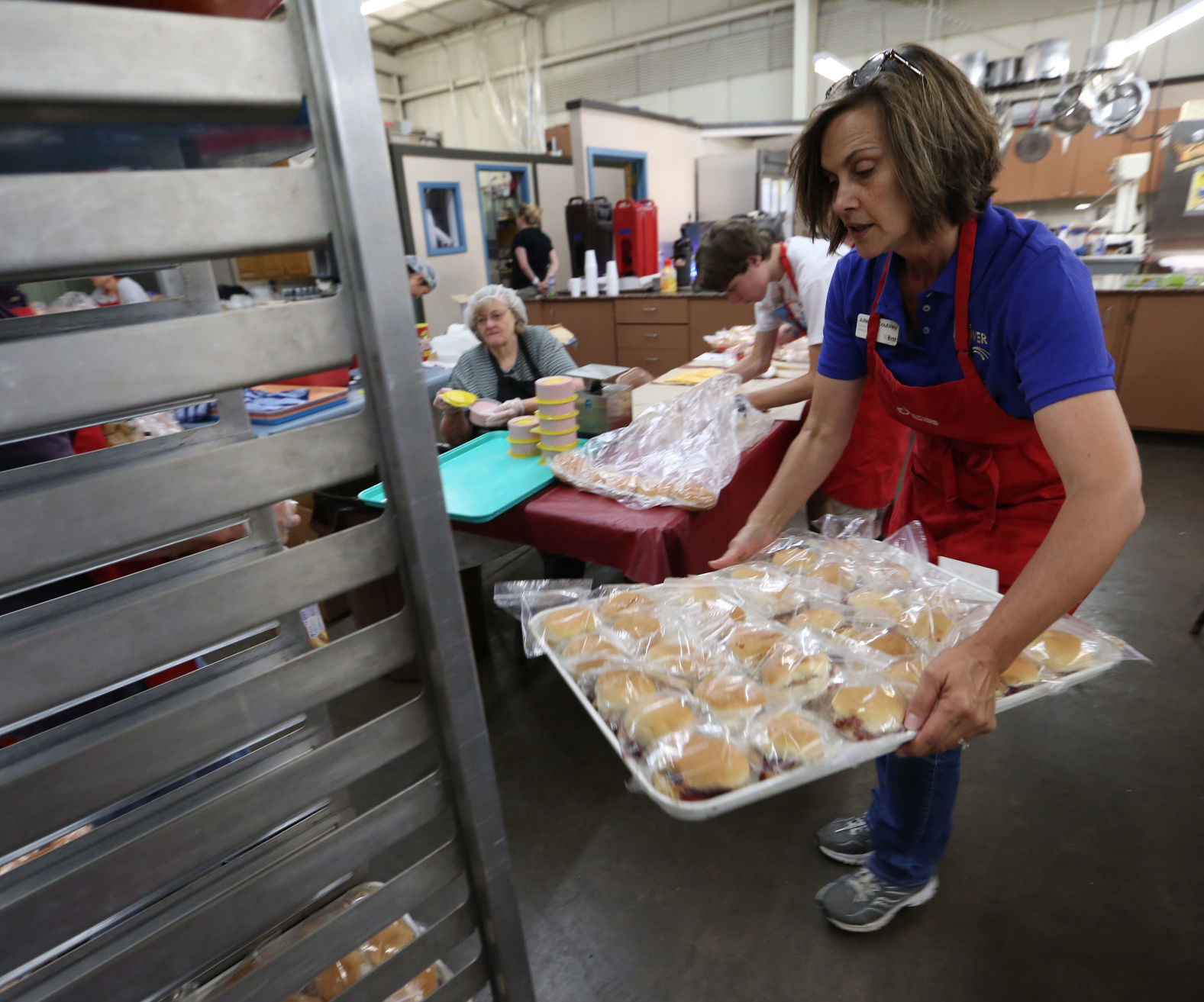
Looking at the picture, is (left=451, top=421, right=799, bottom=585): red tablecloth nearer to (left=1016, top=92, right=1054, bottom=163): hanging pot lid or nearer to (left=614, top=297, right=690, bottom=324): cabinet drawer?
(left=614, top=297, right=690, bottom=324): cabinet drawer

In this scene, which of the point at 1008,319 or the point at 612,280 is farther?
the point at 612,280

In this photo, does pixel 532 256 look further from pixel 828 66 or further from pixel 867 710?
pixel 867 710

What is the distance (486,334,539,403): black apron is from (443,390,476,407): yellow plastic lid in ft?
1.62

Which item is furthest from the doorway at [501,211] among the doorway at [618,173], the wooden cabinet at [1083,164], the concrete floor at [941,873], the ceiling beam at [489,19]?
the concrete floor at [941,873]

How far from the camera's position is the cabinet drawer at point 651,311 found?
606cm

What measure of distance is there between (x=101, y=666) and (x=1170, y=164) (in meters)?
7.46

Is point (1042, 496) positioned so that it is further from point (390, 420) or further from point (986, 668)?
point (390, 420)

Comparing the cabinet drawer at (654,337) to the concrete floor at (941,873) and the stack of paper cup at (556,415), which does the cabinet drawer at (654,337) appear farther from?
the concrete floor at (941,873)

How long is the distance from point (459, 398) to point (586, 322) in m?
4.20

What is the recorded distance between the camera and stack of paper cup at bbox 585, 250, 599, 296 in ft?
20.7

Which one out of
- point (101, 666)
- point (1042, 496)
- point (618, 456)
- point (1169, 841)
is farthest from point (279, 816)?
point (1169, 841)

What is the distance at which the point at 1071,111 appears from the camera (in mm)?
5641

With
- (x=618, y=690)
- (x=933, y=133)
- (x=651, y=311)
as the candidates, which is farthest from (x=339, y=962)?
(x=651, y=311)

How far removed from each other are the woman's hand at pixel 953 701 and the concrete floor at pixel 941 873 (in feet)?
3.38
